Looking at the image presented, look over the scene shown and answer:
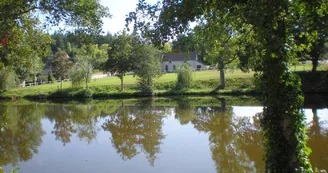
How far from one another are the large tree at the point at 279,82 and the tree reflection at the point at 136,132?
6364mm

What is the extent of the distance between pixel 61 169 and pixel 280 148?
783 cm

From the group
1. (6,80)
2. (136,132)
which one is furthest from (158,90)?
(136,132)

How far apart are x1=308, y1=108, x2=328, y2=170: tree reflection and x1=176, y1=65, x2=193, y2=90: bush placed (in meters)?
22.6

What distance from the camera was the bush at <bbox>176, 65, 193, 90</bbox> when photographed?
124 ft

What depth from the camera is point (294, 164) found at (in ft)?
16.1

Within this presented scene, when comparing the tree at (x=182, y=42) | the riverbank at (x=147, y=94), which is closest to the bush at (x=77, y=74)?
the riverbank at (x=147, y=94)

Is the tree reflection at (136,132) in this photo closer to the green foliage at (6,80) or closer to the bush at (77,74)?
the bush at (77,74)

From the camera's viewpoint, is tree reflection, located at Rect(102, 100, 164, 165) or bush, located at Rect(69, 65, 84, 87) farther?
bush, located at Rect(69, 65, 84, 87)

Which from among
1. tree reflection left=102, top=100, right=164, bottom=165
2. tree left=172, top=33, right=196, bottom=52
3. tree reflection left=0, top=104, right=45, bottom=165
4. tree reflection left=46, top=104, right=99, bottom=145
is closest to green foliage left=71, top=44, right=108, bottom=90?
tree reflection left=46, top=104, right=99, bottom=145

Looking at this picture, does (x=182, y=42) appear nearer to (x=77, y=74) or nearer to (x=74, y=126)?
(x=74, y=126)

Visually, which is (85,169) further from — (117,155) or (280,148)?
(280,148)

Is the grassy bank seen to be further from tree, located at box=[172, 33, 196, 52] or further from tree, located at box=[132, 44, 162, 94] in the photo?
tree, located at box=[172, 33, 196, 52]

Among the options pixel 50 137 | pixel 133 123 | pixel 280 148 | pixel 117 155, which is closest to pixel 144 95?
pixel 133 123

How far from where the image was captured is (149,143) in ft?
44.5
